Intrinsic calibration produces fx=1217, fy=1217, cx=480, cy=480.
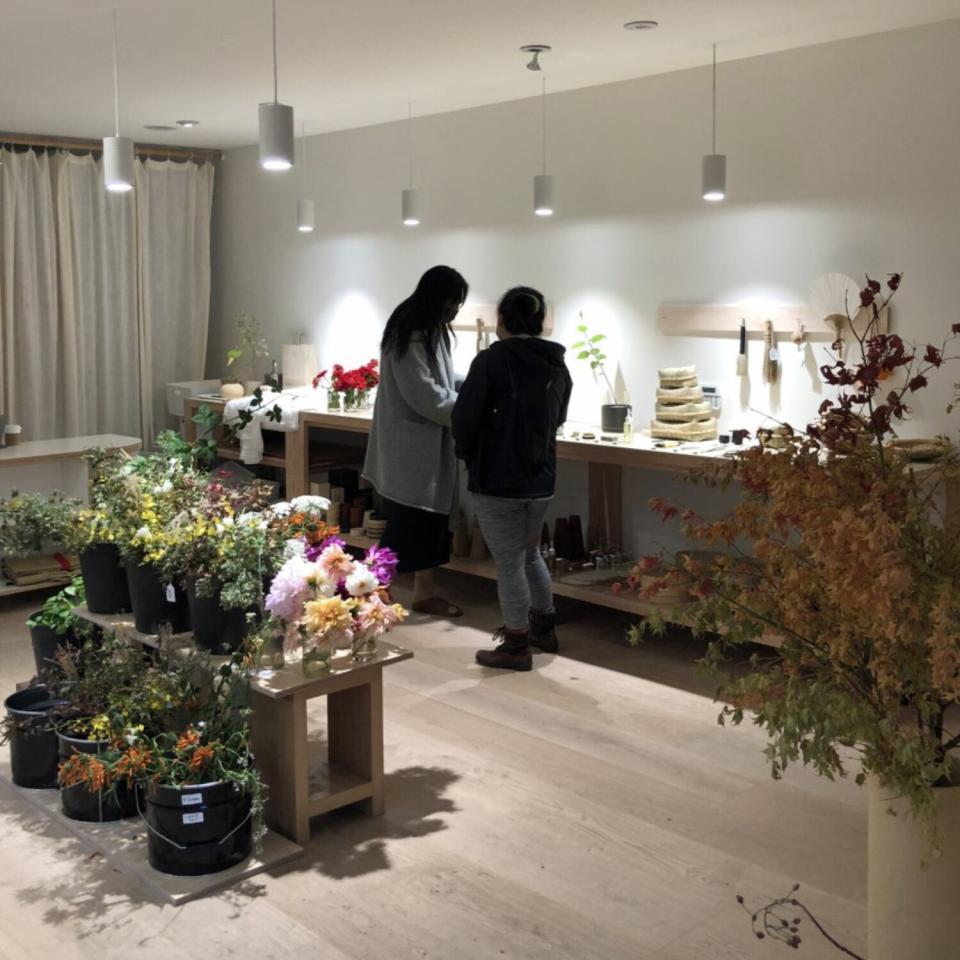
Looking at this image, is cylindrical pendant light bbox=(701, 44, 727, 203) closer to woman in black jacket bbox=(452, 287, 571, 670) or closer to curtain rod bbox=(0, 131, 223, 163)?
woman in black jacket bbox=(452, 287, 571, 670)

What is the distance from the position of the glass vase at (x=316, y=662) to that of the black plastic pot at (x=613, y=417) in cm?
234

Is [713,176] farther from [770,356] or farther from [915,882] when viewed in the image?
[915,882]

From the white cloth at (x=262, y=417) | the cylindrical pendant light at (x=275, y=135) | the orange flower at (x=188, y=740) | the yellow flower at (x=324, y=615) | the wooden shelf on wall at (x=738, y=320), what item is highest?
the cylindrical pendant light at (x=275, y=135)

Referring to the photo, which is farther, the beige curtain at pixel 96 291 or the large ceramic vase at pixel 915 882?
the beige curtain at pixel 96 291

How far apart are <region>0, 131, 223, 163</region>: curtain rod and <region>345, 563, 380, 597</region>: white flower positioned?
4.92m

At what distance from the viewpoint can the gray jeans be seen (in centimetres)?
455

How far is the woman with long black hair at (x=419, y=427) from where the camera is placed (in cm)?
483

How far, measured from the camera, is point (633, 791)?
11.7 ft

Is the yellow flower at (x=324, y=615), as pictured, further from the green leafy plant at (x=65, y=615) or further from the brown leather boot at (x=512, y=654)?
the brown leather boot at (x=512, y=654)

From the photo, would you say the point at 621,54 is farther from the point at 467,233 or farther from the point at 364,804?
the point at 364,804

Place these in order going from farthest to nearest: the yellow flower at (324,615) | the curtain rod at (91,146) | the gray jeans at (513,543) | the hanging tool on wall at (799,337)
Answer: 1. the curtain rod at (91,146)
2. the hanging tool on wall at (799,337)
3. the gray jeans at (513,543)
4. the yellow flower at (324,615)

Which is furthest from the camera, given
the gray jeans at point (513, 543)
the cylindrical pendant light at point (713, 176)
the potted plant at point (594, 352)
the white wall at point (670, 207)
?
the potted plant at point (594, 352)

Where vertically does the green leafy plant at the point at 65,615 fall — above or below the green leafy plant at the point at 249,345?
below

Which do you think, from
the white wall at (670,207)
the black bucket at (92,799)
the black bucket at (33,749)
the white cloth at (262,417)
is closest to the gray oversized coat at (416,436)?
the white wall at (670,207)
